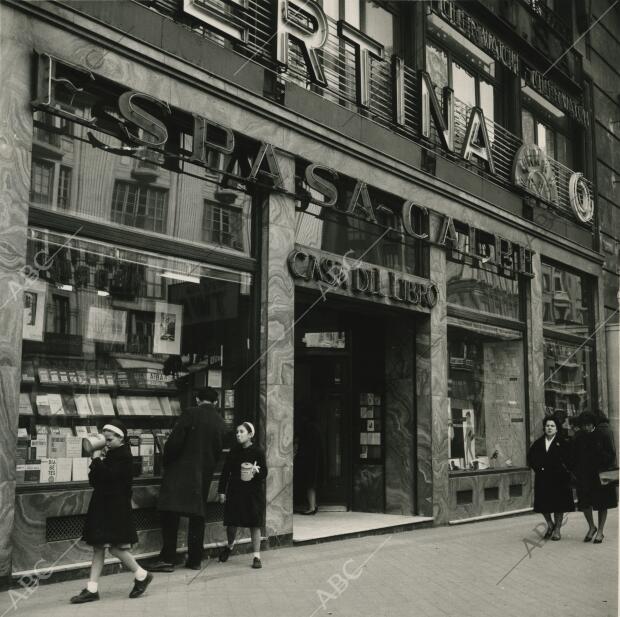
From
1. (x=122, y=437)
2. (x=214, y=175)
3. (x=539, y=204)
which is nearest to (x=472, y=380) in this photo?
(x=539, y=204)

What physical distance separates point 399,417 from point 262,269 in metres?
4.09

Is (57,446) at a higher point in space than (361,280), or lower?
lower

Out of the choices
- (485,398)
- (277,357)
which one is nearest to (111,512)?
(277,357)

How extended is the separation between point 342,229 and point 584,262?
8586mm

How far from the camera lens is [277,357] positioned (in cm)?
1005

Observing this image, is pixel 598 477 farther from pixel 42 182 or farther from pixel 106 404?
pixel 42 182

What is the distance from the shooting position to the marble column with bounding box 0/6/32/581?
7113 mm

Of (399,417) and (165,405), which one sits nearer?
(165,405)

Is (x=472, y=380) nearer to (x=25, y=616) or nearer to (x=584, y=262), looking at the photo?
(x=584, y=262)

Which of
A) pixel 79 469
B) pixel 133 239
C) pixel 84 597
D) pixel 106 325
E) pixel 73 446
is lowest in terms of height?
pixel 84 597

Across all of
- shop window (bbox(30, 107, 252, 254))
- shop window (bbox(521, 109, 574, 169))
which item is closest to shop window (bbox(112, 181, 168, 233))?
shop window (bbox(30, 107, 252, 254))

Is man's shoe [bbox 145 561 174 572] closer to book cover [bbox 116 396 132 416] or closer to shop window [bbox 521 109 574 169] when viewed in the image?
book cover [bbox 116 396 132 416]

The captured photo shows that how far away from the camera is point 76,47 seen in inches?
316

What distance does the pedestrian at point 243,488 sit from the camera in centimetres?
861
